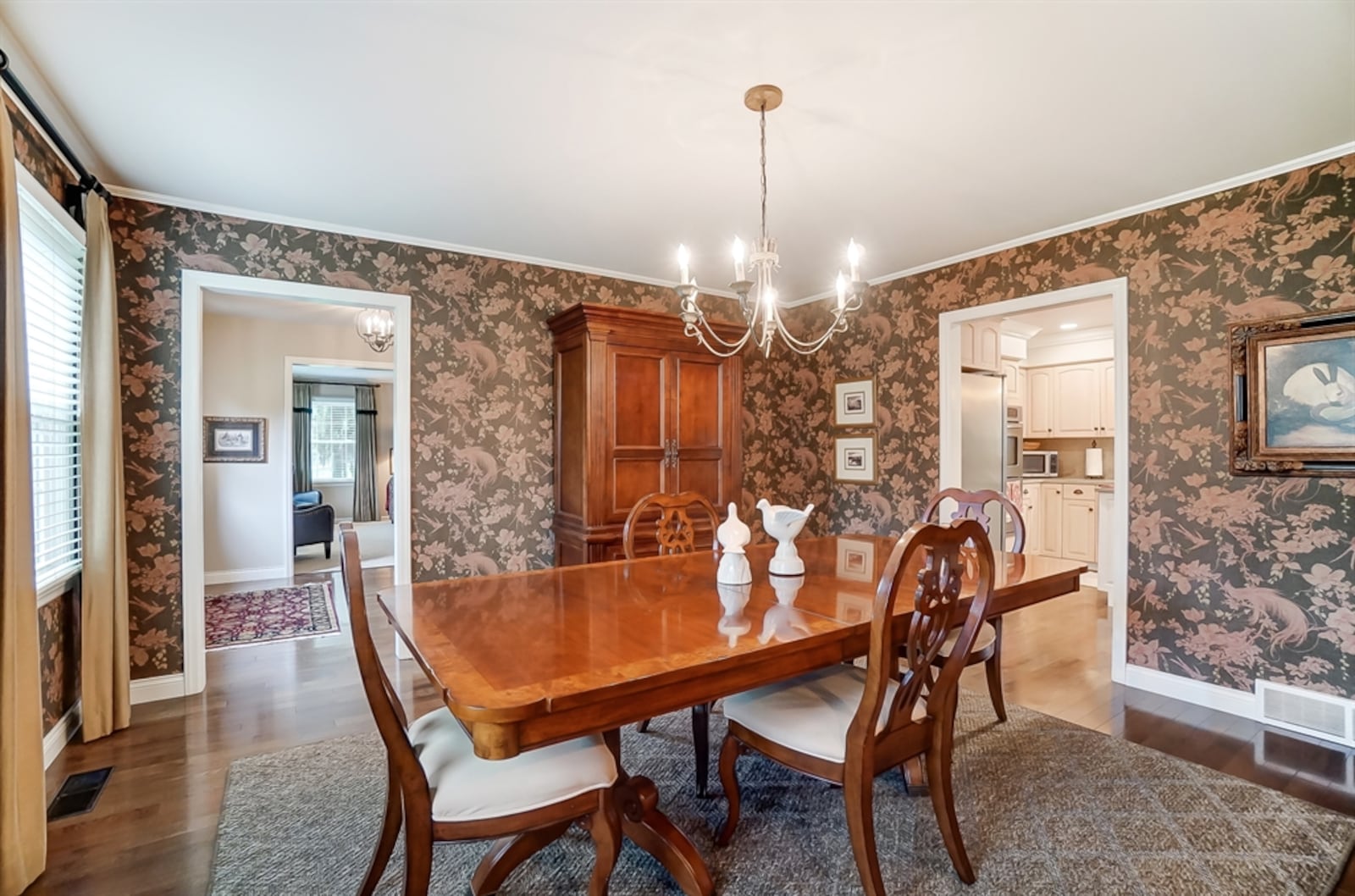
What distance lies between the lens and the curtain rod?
190 cm

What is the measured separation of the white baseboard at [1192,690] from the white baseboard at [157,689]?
190 inches

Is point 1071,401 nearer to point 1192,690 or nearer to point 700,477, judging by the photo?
point 1192,690

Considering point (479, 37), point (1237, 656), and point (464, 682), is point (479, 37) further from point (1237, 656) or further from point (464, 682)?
point (1237, 656)

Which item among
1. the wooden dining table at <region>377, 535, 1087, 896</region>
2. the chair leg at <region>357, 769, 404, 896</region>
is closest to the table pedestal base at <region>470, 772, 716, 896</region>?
the wooden dining table at <region>377, 535, 1087, 896</region>

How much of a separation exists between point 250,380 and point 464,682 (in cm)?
609

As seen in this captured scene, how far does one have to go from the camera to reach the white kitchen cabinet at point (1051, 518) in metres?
5.75

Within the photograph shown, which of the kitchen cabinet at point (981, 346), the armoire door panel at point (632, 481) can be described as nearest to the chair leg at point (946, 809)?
the armoire door panel at point (632, 481)

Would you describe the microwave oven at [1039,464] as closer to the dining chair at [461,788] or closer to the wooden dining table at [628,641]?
the wooden dining table at [628,641]

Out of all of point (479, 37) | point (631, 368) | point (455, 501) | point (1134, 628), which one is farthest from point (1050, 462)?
point (479, 37)

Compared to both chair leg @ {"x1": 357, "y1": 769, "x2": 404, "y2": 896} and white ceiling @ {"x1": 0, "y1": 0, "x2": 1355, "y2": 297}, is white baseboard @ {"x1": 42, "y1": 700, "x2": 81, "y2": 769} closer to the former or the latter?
chair leg @ {"x1": 357, "y1": 769, "x2": 404, "y2": 896}

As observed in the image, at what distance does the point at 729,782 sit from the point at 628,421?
2228 millimetres

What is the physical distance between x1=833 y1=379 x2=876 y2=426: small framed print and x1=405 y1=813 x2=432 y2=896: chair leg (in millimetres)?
3759

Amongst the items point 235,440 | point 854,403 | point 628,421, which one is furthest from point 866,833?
point 235,440

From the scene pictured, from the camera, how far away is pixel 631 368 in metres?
3.72
